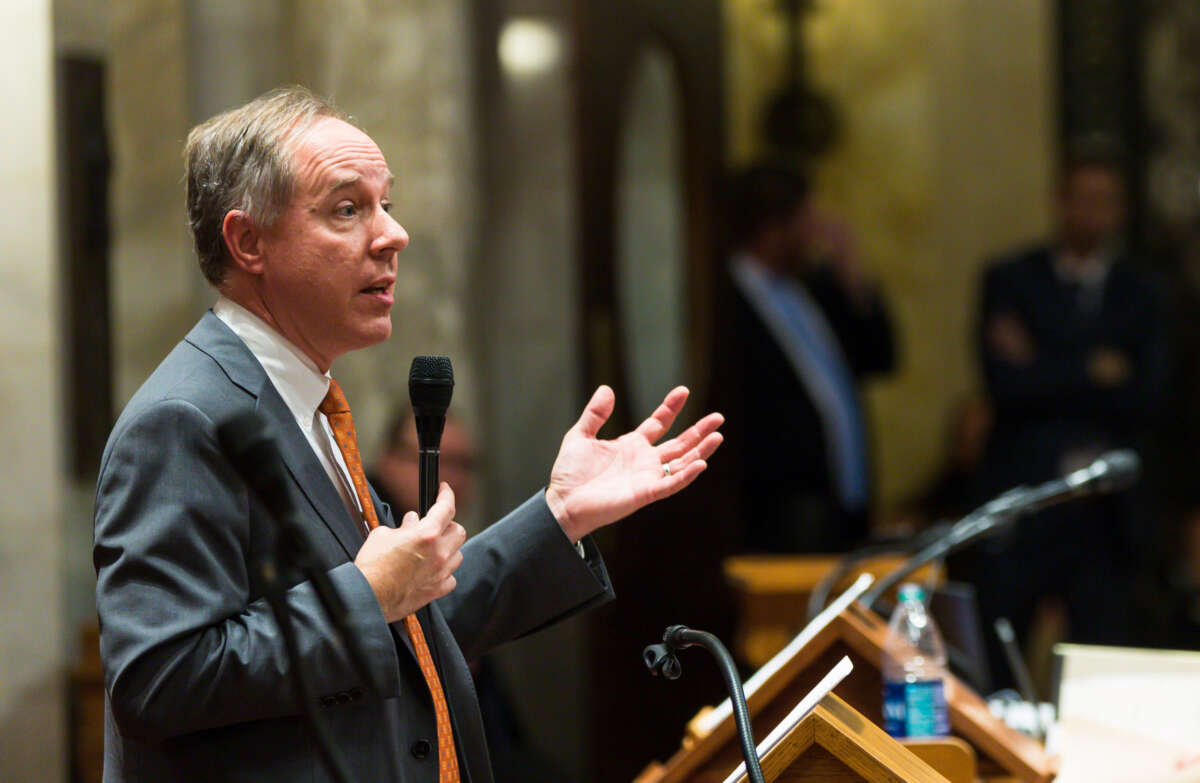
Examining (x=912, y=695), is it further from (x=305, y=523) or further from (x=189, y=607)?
(x=189, y=607)

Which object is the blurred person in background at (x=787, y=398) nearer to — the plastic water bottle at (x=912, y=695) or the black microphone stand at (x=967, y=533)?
the black microphone stand at (x=967, y=533)

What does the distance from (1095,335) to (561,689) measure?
2156 millimetres

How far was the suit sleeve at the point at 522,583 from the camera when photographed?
6.10 feet

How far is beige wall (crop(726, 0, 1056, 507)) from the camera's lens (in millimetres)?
7660

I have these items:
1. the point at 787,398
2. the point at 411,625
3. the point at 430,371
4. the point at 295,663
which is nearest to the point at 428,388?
the point at 430,371

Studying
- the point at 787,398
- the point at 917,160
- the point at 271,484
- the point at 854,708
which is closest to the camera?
the point at 271,484

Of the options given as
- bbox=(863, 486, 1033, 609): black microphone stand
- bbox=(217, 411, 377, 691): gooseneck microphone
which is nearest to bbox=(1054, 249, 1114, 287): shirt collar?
bbox=(863, 486, 1033, 609): black microphone stand

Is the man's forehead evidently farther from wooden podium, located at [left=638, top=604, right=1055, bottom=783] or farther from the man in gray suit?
wooden podium, located at [left=638, top=604, right=1055, bottom=783]

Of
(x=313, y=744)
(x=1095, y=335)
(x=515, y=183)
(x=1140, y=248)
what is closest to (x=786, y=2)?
(x=1140, y=248)

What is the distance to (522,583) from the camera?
1.87 meters

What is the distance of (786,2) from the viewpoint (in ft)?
25.0

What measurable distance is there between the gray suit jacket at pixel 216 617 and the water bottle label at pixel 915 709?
2.30 feet

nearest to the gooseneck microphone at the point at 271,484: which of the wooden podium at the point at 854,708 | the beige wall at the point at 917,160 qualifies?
the wooden podium at the point at 854,708

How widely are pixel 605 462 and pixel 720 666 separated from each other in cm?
44
